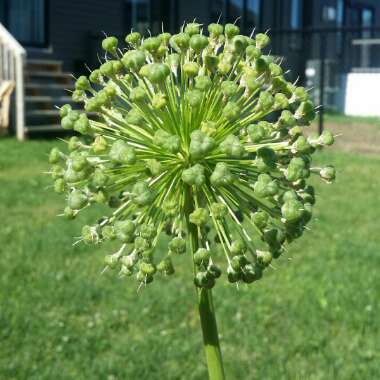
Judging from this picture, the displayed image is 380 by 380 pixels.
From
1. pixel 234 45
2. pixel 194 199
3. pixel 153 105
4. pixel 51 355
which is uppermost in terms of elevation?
pixel 234 45

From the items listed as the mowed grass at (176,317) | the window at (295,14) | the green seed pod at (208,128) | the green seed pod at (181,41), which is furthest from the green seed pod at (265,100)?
the window at (295,14)

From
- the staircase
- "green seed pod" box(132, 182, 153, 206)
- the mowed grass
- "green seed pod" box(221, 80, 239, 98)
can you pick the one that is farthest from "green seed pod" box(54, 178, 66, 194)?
the staircase

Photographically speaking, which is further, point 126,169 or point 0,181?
point 0,181

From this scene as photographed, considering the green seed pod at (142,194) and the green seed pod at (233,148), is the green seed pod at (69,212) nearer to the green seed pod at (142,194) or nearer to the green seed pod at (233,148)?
the green seed pod at (142,194)

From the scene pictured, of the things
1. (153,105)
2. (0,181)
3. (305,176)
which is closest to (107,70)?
(153,105)

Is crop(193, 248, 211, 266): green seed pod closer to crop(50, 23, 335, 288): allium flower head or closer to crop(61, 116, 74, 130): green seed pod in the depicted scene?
crop(50, 23, 335, 288): allium flower head

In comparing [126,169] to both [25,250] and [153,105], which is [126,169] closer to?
[153,105]
